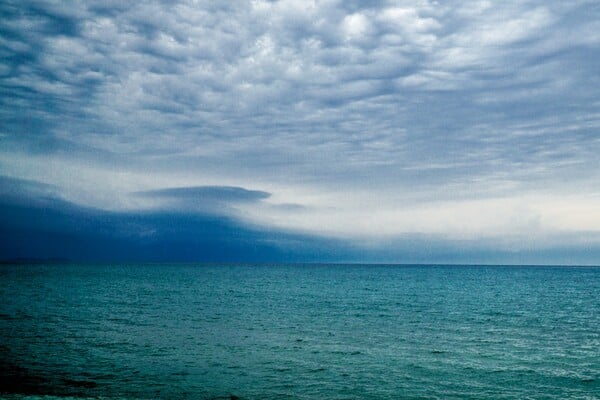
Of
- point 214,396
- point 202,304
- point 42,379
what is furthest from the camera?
point 202,304

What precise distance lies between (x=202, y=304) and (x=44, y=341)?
3374 cm

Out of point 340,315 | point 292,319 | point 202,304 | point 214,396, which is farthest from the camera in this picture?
point 202,304

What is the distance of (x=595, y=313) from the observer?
59.7 m

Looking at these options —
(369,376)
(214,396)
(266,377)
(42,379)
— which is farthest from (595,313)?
(42,379)

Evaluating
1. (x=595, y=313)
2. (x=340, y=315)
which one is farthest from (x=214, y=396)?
(x=595, y=313)

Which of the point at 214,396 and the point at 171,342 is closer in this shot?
the point at 214,396

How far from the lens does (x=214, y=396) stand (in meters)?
21.7

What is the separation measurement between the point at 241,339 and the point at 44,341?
14868 mm

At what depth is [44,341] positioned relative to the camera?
33.9 metres

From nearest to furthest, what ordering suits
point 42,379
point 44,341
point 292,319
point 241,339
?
point 42,379 < point 44,341 < point 241,339 < point 292,319

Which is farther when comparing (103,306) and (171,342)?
(103,306)

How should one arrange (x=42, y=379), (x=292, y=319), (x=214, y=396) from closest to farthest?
(x=214, y=396) → (x=42, y=379) → (x=292, y=319)

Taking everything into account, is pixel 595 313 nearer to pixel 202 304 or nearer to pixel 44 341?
pixel 202 304

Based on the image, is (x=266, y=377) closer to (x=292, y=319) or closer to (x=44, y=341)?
(x=44, y=341)
